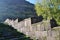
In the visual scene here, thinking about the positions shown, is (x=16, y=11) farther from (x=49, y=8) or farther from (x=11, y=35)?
(x=49, y=8)

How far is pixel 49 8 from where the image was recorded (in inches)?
732

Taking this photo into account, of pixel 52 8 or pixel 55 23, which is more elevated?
pixel 52 8

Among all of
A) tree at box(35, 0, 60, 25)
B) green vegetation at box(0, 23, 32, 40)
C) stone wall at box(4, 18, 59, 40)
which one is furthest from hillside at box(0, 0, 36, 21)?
tree at box(35, 0, 60, 25)

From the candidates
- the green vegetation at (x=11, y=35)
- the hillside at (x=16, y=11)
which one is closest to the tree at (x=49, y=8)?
the green vegetation at (x=11, y=35)

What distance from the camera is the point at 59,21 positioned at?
60.2 ft

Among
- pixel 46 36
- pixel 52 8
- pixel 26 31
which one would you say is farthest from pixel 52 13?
pixel 26 31

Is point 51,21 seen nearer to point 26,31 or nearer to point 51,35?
point 51,35

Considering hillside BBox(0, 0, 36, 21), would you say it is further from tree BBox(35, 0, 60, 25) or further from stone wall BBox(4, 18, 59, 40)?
tree BBox(35, 0, 60, 25)

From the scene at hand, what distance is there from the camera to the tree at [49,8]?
58.8ft

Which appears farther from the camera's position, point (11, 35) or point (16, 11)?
point (16, 11)

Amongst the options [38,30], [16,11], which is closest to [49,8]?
[38,30]

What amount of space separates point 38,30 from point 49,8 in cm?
192

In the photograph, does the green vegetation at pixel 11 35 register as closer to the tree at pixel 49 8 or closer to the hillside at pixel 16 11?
the tree at pixel 49 8

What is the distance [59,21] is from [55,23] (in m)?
0.40
